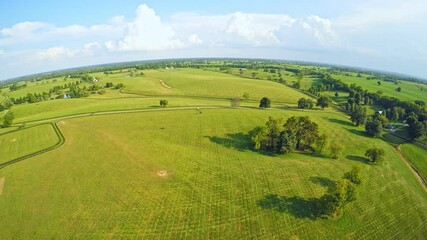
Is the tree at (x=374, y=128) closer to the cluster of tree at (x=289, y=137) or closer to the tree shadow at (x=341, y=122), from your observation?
the tree shadow at (x=341, y=122)

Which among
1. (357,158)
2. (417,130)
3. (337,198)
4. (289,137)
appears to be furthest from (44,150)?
(417,130)

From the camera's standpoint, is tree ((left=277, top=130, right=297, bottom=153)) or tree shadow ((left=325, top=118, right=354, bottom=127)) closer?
tree ((left=277, top=130, right=297, bottom=153))

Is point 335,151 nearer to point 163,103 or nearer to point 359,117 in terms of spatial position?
point 359,117

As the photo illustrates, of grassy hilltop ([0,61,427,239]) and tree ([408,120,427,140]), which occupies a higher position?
tree ([408,120,427,140])

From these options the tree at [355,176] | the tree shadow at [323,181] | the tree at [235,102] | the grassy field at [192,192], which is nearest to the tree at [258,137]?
the grassy field at [192,192]

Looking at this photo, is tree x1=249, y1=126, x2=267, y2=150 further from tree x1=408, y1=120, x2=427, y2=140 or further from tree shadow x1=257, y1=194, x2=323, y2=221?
tree x1=408, y1=120, x2=427, y2=140

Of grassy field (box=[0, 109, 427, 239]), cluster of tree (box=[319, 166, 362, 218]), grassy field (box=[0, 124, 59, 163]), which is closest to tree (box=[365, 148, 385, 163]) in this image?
grassy field (box=[0, 109, 427, 239])
